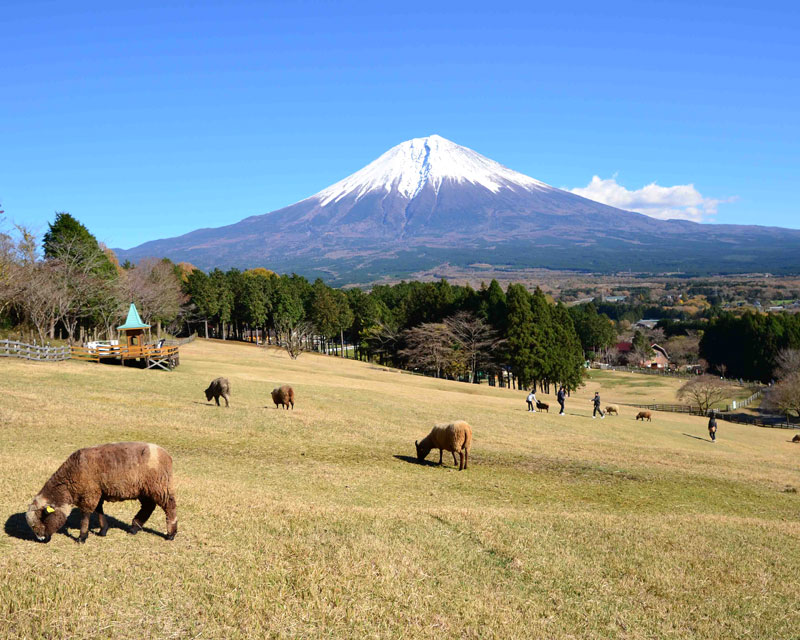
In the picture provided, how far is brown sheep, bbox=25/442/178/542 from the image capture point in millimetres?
9109

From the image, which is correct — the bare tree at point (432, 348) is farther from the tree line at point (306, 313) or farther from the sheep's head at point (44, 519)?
the sheep's head at point (44, 519)

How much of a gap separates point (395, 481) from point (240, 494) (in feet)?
15.7

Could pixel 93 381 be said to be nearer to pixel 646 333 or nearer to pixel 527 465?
pixel 527 465

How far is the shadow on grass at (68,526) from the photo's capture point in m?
9.46

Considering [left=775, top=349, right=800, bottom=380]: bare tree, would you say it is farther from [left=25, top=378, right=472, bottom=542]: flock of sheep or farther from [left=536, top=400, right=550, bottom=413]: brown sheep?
[left=25, top=378, right=472, bottom=542]: flock of sheep

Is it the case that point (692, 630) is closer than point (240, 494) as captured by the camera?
Yes

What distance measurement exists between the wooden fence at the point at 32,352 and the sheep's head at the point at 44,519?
30.2 metres

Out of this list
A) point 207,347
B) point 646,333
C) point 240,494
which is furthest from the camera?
point 646,333

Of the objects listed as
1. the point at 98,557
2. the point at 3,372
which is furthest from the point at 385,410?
the point at 98,557

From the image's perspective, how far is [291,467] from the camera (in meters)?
17.1

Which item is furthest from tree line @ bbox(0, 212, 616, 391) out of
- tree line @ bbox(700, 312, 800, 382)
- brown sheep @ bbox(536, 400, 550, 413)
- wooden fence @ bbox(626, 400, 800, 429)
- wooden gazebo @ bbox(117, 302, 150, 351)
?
tree line @ bbox(700, 312, 800, 382)

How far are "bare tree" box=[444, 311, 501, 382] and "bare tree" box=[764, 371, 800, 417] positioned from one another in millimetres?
27541

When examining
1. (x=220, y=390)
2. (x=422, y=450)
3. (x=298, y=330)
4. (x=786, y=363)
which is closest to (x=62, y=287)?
(x=220, y=390)

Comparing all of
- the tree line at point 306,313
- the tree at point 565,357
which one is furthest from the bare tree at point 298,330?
the tree at point 565,357
